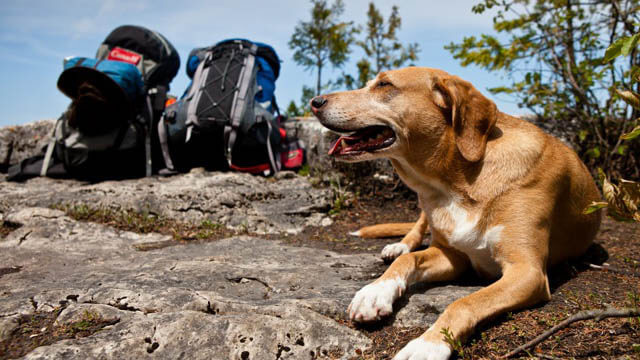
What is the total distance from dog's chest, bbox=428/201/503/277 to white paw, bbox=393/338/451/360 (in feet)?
2.97

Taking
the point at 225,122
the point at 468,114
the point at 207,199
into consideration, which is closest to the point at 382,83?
the point at 468,114

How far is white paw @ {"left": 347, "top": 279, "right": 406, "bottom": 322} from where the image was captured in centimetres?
211

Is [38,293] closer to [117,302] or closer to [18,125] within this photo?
[117,302]

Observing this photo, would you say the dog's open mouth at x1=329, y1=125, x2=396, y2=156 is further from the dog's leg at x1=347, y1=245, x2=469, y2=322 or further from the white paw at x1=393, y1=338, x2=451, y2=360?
the white paw at x1=393, y1=338, x2=451, y2=360

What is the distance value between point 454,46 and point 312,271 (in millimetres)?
4081

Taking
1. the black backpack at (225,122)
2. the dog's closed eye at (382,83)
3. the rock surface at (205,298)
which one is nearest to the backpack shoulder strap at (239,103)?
the black backpack at (225,122)

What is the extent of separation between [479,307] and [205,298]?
4.61 ft

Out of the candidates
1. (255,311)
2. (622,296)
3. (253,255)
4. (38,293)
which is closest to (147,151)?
(253,255)

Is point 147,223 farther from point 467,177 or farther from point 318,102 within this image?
point 467,177

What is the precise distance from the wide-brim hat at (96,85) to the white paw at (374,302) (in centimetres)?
511

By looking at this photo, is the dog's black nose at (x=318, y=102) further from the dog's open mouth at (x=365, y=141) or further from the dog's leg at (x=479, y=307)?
the dog's leg at (x=479, y=307)

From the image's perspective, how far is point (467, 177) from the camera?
262cm

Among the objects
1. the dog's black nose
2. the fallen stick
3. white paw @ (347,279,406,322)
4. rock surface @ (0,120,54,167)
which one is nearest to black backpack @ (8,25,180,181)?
rock surface @ (0,120,54,167)

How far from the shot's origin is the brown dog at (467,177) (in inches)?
95.9
